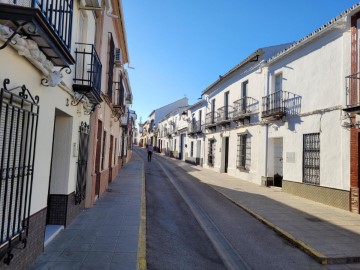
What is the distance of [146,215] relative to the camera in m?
8.13

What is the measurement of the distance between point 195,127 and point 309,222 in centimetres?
2085

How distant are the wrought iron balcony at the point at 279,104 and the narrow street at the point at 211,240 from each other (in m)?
4.91

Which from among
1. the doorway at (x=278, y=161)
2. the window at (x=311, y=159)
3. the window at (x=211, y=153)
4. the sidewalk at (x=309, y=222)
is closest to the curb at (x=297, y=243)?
the sidewalk at (x=309, y=222)

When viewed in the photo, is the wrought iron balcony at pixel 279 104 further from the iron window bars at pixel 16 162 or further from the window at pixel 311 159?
the iron window bars at pixel 16 162

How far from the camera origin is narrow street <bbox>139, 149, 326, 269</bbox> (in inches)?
207

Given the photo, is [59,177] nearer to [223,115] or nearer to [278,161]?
[278,161]

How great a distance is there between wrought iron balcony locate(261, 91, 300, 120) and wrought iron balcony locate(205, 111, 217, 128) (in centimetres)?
777

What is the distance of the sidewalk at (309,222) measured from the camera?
5.79 meters

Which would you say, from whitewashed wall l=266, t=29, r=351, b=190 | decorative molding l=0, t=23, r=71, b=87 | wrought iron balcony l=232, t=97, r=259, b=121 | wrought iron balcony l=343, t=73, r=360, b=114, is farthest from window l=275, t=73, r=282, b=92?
decorative molding l=0, t=23, r=71, b=87

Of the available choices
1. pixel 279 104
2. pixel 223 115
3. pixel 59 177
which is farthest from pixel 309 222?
pixel 223 115

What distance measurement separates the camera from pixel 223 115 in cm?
2053

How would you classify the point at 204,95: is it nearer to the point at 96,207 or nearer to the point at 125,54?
the point at 125,54

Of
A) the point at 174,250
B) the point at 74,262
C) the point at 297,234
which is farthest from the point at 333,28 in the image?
the point at 74,262

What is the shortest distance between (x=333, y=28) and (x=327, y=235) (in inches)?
272
